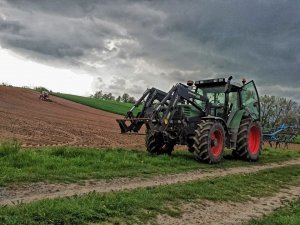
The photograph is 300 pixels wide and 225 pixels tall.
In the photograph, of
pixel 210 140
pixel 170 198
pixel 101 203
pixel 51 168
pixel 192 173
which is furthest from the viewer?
pixel 210 140

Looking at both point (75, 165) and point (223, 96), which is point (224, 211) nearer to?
point (75, 165)

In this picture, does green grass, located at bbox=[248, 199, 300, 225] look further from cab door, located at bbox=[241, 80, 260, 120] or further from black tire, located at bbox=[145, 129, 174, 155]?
cab door, located at bbox=[241, 80, 260, 120]

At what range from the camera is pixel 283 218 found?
8109 millimetres

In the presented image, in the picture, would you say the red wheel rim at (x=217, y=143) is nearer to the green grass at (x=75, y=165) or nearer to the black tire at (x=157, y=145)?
the green grass at (x=75, y=165)

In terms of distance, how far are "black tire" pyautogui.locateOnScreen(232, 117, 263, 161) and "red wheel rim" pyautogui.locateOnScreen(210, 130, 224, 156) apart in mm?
1671

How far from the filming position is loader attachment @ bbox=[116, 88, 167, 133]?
15.7m

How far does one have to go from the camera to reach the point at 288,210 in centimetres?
920

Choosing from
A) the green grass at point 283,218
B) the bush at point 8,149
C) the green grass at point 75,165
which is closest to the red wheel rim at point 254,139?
the green grass at point 75,165

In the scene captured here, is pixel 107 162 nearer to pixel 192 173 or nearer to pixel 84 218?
pixel 192 173

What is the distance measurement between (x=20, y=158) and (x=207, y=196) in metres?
5.27

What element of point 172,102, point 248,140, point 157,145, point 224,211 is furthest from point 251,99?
point 224,211

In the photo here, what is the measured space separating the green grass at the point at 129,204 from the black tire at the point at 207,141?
3.07 m

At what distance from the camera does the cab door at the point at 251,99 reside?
18453mm

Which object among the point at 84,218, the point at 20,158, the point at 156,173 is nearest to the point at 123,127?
the point at 156,173
